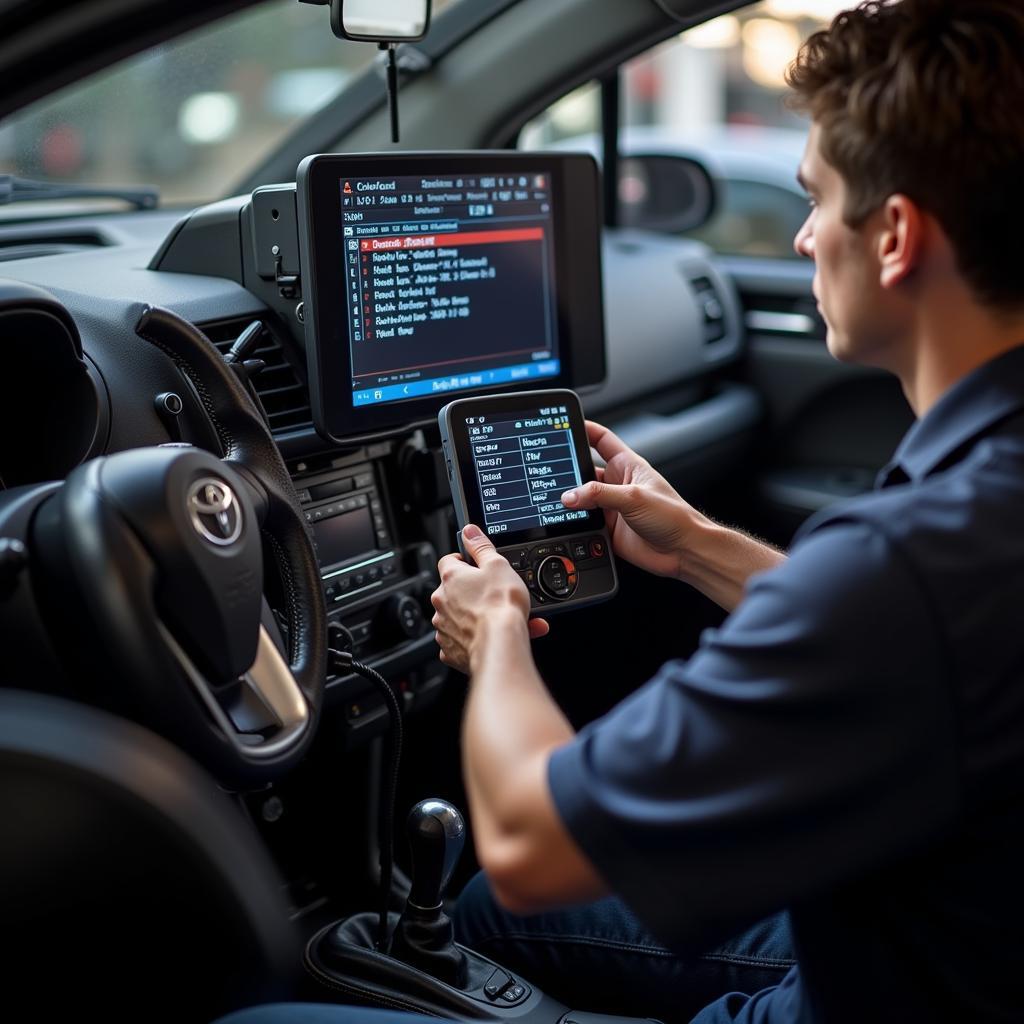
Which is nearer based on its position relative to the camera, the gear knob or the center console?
the gear knob

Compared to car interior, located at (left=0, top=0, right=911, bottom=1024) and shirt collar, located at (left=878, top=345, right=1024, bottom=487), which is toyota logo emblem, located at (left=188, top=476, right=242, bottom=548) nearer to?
car interior, located at (left=0, top=0, right=911, bottom=1024)

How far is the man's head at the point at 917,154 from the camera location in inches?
34.9

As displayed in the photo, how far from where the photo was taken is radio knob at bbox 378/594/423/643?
1.83 m

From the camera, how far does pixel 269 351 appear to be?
1748 millimetres

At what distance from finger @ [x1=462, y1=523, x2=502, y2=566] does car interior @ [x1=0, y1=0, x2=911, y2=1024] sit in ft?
0.53

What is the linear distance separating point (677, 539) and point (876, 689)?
686 millimetres

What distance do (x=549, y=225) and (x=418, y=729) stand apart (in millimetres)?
902

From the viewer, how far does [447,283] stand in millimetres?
1747

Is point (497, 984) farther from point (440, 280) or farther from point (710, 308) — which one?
point (710, 308)

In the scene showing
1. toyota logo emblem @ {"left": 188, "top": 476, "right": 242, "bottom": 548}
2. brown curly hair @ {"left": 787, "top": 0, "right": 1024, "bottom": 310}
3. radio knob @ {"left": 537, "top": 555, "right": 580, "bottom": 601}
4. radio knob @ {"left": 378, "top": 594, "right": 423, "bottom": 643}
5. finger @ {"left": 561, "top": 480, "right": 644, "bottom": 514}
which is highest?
brown curly hair @ {"left": 787, "top": 0, "right": 1024, "bottom": 310}

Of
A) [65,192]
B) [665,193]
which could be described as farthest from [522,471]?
[665,193]

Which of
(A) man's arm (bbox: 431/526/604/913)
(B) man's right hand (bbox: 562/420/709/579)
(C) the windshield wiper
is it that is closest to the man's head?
(A) man's arm (bbox: 431/526/604/913)

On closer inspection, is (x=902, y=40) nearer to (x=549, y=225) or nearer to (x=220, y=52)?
(x=549, y=225)

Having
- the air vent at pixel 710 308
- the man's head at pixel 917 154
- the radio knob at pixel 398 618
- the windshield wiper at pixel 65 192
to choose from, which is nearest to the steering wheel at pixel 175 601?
the man's head at pixel 917 154
